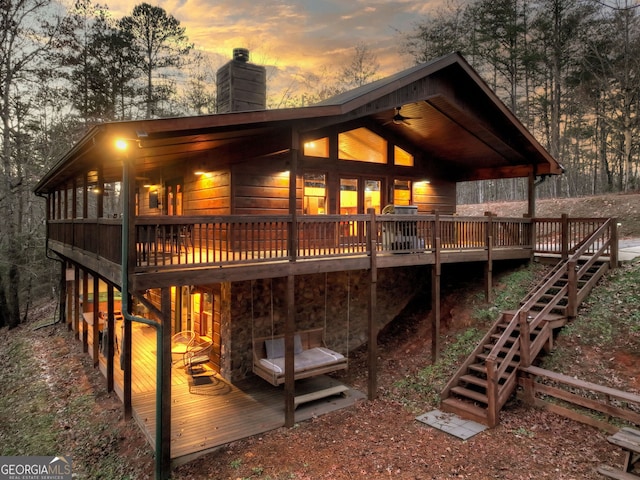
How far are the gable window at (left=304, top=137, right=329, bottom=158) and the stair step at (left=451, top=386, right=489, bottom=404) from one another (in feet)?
21.6

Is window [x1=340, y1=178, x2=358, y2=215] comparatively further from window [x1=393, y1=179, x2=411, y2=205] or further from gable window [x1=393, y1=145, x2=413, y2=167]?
gable window [x1=393, y1=145, x2=413, y2=167]

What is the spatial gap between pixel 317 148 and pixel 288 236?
3933 mm

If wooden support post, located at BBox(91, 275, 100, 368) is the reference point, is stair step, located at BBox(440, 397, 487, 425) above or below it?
below

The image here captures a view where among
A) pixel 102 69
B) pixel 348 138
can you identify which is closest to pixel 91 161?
pixel 348 138

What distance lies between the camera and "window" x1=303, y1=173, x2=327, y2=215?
1070cm

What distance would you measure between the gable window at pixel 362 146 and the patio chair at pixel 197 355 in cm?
616

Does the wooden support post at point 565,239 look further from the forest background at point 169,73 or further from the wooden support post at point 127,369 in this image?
the forest background at point 169,73

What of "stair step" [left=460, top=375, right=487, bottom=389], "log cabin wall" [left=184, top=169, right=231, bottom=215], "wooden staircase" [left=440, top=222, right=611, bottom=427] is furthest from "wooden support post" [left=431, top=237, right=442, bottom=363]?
"log cabin wall" [left=184, top=169, right=231, bottom=215]

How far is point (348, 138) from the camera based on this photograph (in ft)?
37.1

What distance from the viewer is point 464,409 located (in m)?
7.54

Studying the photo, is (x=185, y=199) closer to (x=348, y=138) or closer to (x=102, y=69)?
(x=348, y=138)

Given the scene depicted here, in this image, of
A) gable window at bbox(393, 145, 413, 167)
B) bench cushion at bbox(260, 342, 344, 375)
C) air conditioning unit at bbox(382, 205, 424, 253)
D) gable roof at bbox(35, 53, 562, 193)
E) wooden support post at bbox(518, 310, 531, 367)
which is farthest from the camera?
gable window at bbox(393, 145, 413, 167)

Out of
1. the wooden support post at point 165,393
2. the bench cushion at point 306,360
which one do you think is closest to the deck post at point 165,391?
the wooden support post at point 165,393

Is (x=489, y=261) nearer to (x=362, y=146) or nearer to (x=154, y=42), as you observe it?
(x=362, y=146)
